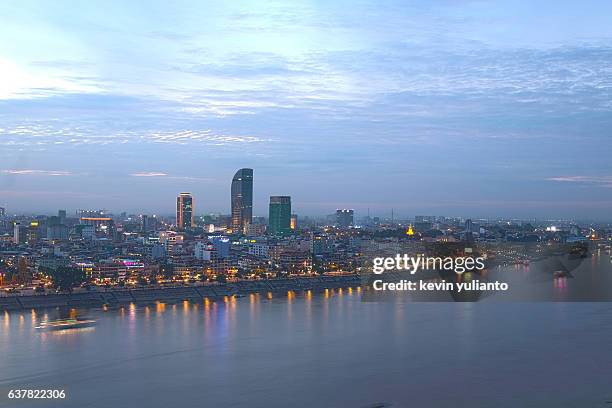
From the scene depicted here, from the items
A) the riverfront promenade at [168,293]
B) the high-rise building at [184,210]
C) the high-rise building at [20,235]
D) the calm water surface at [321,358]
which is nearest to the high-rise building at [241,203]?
the high-rise building at [184,210]

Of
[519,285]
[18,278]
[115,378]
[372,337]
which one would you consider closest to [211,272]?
[18,278]

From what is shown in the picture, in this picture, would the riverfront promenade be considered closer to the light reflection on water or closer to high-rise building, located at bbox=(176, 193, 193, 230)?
the light reflection on water

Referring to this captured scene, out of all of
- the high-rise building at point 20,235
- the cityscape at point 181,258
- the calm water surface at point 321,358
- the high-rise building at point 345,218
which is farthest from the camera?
the high-rise building at point 345,218

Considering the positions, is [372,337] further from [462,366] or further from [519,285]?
[519,285]

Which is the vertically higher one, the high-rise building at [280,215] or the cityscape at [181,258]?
the high-rise building at [280,215]

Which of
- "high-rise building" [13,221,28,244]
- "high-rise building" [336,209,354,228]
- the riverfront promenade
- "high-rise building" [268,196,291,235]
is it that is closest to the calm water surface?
the riverfront promenade

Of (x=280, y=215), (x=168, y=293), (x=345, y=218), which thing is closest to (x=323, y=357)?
(x=168, y=293)

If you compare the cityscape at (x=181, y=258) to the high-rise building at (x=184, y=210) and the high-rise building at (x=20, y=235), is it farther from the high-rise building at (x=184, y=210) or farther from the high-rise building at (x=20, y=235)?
the high-rise building at (x=184, y=210)
